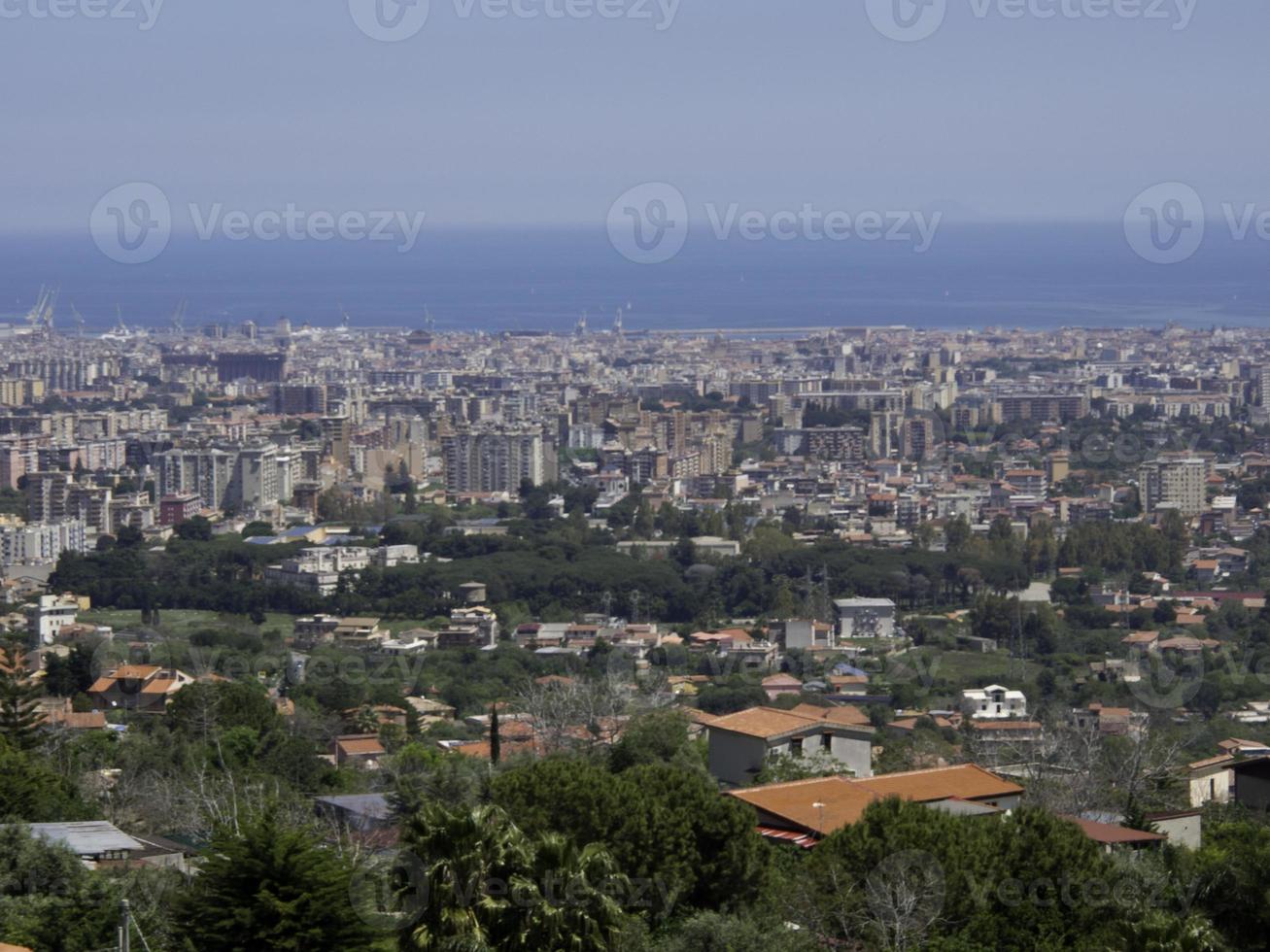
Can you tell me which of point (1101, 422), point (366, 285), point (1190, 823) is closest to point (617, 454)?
point (1101, 422)

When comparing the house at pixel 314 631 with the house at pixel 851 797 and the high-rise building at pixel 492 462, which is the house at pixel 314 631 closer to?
the house at pixel 851 797

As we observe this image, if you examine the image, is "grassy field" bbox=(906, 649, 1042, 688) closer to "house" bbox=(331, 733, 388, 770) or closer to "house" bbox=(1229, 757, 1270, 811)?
"house" bbox=(331, 733, 388, 770)

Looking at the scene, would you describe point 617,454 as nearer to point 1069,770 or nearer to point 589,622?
point 589,622

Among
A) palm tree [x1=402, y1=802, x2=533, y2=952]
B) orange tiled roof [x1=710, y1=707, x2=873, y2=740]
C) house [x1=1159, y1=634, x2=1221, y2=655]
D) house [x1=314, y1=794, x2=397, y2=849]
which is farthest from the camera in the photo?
house [x1=1159, y1=634, x2=1221, y2=655]

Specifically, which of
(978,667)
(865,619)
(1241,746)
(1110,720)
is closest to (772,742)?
(1241,746)

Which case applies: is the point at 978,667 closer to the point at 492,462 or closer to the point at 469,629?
the point at 469,629

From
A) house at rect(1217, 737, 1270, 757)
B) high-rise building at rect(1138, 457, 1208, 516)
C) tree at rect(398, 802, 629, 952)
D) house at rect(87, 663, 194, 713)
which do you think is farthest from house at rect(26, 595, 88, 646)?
high-rise building at rect(1138, 457, 1208, 516)
